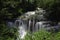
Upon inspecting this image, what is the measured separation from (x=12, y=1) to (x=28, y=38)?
25.9 feet

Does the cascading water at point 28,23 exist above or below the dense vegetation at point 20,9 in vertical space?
below

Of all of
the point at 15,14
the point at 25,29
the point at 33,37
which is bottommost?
the point at 25,29

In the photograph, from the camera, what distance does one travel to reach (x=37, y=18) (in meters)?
14.5

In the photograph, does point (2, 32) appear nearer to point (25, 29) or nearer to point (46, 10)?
point (25, 29)

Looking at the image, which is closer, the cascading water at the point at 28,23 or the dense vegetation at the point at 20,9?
the dense vegetation at the point at 20,9

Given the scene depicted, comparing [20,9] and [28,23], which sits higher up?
[20,9]

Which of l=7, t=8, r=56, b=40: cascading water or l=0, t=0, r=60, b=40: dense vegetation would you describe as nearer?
l=0, t=0, r=60, b=40: dense vegetation

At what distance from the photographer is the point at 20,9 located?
16.2m

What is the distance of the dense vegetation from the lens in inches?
383

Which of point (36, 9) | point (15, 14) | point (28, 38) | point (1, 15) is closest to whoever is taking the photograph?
point (28, 38)

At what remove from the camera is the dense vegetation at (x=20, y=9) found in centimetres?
972

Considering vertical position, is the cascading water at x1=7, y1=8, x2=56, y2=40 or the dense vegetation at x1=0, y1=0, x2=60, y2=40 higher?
the dense vegetation at x1=0, y1=0, x2=60, y2=40

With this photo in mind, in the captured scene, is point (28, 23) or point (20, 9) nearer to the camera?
point (28, 23)

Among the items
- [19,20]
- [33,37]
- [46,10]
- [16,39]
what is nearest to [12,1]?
[19,20]
